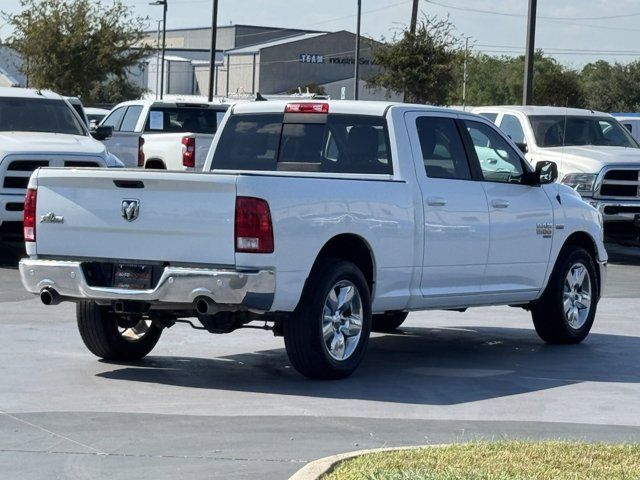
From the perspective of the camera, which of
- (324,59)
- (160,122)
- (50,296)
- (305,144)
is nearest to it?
(50,296)

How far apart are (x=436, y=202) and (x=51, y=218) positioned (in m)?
2.94

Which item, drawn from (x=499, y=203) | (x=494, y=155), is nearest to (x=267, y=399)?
(x=499, y=203)

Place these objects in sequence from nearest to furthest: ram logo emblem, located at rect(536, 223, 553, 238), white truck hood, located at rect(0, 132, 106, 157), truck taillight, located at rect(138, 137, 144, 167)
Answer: ram logo emblem, located at rect(536, 223, 553, 238) → white truck hood, located at rect(0, 132, 106, 157) → truck taillight, located at rect(138, 137, 144, 167)

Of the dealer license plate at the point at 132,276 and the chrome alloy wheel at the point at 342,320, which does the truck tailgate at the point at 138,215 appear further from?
the chrome alloy wheel at the point at 342,320

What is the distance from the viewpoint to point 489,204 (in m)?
11.6

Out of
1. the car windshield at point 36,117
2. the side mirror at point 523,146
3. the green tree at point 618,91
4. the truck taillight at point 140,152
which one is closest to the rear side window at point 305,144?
the car windshield at point 36,117

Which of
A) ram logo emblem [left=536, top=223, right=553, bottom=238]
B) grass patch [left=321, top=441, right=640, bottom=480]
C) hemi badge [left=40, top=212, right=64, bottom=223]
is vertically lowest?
grass patch [left=321, top=441, right=640, bottom=480]

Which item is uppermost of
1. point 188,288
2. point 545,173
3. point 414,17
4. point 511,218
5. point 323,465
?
point 414,17

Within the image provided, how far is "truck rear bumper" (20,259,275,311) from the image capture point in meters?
9.45

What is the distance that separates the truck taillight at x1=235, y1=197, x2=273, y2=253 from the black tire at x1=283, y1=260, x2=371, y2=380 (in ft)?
2.01

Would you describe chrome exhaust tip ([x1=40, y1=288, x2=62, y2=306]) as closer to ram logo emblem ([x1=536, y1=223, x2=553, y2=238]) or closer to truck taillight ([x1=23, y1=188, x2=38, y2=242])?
truck taillight ([x1=23, y1=188, x2=38, y2=242])

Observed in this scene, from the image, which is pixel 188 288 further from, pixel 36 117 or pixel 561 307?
pixel 36 117

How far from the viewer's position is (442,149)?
11547 millimetres

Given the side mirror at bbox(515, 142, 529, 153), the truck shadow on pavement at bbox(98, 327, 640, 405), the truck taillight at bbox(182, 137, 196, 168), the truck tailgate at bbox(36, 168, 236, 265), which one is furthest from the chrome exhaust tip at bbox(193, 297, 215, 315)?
the truck taillight at bbox(182, 137, 196, 168)
